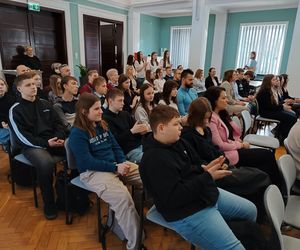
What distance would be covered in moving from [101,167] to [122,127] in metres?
0.55

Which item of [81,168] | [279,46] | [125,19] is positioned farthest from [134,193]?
[279,46]

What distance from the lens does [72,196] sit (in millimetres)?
1893

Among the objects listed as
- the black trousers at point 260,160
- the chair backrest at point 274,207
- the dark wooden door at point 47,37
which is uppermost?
the dark wooden door at point 47,37

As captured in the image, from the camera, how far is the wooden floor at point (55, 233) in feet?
5.41

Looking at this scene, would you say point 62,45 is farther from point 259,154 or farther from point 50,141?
point 259,154

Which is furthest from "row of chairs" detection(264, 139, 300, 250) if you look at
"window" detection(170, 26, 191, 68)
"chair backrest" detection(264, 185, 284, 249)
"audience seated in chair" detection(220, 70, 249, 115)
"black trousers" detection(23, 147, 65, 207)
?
"window" detection(170, 26, 191, 68)

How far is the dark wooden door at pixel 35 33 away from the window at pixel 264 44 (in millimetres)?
6006

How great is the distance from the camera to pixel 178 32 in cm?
962

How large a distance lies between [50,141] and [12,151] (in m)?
0.47

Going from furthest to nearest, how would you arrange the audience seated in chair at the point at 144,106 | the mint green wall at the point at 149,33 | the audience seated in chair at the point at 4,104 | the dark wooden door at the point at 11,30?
the mint green wall at the point at 149,33 < the dark wooden door at the point at 11,30 < the audience seated in chair at the point at 144,106 < the audience seated in chair at the point at 4,104

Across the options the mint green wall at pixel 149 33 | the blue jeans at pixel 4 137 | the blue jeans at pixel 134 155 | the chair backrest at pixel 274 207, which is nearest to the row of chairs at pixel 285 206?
the chair backrest at pixel 274 207

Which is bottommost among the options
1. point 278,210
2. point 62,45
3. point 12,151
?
point 12,151

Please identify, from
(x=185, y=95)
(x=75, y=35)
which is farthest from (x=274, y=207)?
(x=75, y=35)

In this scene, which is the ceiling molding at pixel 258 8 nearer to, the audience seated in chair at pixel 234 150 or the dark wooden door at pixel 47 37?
the dark wooden door at pixel 47 37
